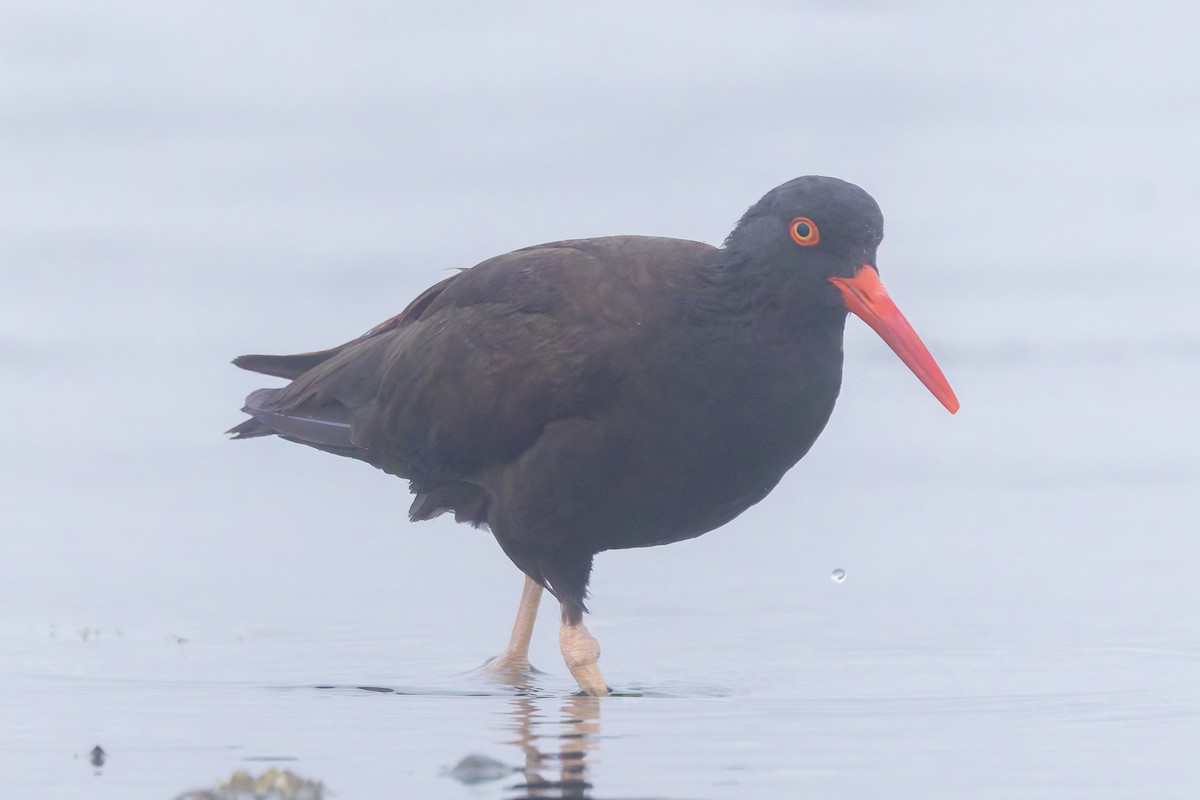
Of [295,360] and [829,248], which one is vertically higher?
[295,360]

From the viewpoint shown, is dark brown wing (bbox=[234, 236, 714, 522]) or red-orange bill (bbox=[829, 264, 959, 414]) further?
dark brown wing (bbox=[234, 236, 714, 522])

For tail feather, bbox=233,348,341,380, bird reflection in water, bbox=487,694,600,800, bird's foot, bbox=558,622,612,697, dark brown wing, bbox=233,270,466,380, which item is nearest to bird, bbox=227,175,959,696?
bird's foot, bbox=558,622,612,697

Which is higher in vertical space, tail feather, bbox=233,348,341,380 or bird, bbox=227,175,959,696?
tail feather, bbox=233,348,341,380

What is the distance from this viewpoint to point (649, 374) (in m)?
6.52

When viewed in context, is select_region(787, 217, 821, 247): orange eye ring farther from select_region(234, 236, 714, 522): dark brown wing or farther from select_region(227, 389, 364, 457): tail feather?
select_region(227, 389, 364, 457): tail feather

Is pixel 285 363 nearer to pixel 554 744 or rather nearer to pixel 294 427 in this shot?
pixel 294 427

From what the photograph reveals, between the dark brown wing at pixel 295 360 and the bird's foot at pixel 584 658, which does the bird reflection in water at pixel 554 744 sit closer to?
the bird's foot at pixel 584 658

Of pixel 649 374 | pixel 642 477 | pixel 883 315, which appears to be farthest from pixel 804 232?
pixel 642 477

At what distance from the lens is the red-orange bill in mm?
6469

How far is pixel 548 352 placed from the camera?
6758 mm

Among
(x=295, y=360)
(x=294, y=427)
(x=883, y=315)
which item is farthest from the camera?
(x=295, y=360)

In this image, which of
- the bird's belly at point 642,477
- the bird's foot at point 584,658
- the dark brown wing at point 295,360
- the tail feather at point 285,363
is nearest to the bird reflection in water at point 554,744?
the bird's foot at point 584,658

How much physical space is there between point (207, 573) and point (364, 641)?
1.95 metres

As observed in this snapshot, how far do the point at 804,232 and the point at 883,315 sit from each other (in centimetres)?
37
